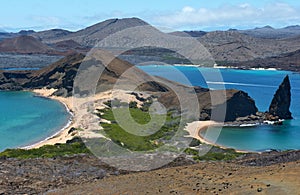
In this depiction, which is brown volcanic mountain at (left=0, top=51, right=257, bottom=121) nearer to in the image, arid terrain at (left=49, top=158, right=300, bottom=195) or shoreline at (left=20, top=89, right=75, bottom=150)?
shoreline at (left=20, top=89, right=75, bottom=150)

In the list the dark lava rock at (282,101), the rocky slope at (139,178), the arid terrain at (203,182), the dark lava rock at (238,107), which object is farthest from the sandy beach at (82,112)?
the dark lava rock at (282,101)

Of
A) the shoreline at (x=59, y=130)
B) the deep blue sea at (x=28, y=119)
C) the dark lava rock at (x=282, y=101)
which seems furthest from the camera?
the dark lava rock at (x=282, y=101)

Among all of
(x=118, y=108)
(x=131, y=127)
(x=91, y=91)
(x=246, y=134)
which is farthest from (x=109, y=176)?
(x=91, y=91)

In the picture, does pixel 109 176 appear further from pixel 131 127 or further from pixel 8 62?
pixel 8 62

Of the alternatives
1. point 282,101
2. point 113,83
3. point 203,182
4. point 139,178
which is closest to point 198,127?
point 282,101

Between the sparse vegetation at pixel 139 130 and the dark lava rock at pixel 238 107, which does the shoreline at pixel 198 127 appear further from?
the dark lava rock at pixel 238 107

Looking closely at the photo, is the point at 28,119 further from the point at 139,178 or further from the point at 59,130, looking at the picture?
the point at 139,178

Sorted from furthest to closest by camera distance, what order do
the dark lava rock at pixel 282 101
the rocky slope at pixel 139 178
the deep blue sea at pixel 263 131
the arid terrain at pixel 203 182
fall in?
the dark lava rock at pixel 282 101
the deep blue sea at pixel 263 131
the rocky slope at pixel 139 178
the arid terrain at pixel 203 182

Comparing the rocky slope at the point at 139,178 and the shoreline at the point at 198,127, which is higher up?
the rocky slope at the point at 139,178

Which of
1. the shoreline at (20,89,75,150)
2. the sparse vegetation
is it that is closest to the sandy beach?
the shoreline at (20,89,75,150)
